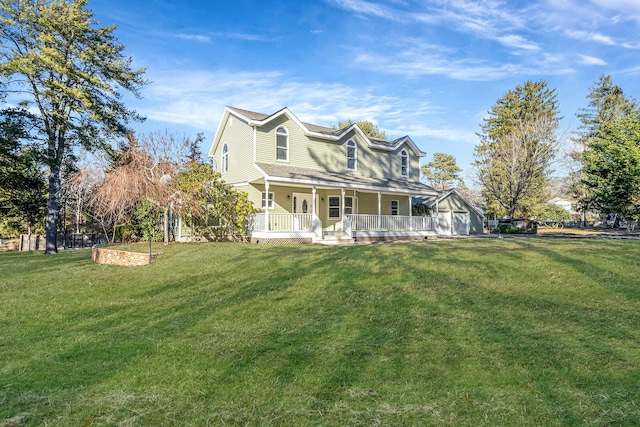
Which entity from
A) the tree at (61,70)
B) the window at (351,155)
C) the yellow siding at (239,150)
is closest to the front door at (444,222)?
the window at (351,155)

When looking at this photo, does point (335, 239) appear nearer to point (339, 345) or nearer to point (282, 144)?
point (282, 144)

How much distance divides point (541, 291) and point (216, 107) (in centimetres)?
2149

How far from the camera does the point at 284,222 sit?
715 inches

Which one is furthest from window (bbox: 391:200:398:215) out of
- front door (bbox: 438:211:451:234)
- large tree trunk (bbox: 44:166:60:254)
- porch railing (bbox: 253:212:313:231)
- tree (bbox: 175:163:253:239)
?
large tree trunk (bbox: 44:166:60:254)

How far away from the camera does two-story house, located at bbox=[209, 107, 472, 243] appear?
18.2 metres

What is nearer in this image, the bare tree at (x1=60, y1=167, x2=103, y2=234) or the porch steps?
the porch steps

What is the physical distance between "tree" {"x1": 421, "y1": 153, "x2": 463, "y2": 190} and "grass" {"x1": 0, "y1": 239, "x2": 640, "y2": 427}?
165ft

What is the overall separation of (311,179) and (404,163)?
34.6 feet

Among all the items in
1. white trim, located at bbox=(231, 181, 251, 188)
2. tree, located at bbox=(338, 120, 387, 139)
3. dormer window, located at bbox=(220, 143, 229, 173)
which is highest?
tree, located at bbox=(338, 120, 387, 139)

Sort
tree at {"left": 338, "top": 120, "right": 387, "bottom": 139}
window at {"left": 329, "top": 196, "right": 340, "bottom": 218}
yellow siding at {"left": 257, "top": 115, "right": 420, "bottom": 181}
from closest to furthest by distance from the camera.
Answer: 1. yellow siding at {"left": 257, "top": 115, "right": 420, "bottom": 181}
2. window at {"left": 329, "top": 196, "right": 340, "bottom": 218}
3. tree at {"left": 338, "top": 120, "right": 387, "bottom": 139}

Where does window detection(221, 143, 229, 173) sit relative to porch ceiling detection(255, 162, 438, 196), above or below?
above

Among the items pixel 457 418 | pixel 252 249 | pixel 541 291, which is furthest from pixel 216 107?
pixel 457 418

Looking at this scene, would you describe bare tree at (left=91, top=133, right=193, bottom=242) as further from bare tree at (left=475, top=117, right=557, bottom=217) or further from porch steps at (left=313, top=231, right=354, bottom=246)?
bare tree at (left=475, top=117, right=557, bottom=217)

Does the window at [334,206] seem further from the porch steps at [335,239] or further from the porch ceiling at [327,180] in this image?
the porch steps at [335,239]
